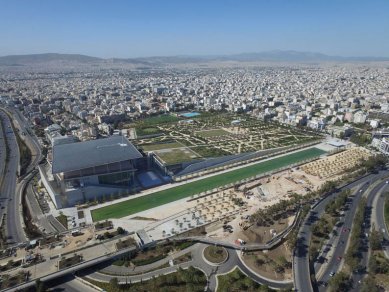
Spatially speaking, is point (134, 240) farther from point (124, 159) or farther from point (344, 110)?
point (344, 110)

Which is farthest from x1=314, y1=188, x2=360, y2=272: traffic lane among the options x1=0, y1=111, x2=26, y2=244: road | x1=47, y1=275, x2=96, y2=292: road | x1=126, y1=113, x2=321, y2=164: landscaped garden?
x1=0, y1=111, x2=26, y2=244: road

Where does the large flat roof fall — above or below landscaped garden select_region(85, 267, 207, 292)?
above

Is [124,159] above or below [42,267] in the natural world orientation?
above

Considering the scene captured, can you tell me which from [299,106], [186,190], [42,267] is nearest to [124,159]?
[186,190]

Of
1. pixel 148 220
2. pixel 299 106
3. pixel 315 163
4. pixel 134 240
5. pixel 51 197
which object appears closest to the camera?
pixel 134 240

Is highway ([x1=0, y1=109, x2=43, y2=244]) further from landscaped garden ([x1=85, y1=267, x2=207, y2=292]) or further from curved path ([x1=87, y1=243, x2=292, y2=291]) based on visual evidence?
landscaped garden ([x1=85, y1=267, x2=207, y2=292])

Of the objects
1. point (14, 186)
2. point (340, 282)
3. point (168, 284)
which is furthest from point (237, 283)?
point (14, 186)

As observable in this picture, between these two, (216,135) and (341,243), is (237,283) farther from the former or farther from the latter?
(216,135)
